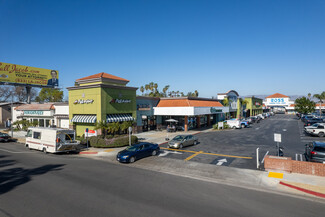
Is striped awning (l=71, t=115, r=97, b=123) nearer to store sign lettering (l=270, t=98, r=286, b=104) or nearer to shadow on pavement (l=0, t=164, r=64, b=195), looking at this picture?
shadow on pavement (l=0, t=164, r=64, b=195)

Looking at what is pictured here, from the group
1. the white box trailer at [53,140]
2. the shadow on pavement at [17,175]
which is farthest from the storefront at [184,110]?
the shadow on pavement at [17,175]

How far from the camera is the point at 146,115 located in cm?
3888

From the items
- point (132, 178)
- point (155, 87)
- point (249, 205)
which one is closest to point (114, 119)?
point (132, 178)

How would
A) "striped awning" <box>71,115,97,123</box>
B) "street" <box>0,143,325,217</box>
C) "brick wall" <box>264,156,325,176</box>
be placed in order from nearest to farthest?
"street" <box>0,143,325,217</box> < "brick wall" <box>264,156,325,176</box> < "striped awning" <box>71,115,97,123</box>

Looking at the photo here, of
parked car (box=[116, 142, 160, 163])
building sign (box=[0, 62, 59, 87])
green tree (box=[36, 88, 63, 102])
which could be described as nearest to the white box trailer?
parked car (box=[116, 142, 160, 163])

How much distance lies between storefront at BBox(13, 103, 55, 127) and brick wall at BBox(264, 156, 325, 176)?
37776 mm

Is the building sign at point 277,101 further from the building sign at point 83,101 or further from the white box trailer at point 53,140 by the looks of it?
the white box trailer at point 53,140

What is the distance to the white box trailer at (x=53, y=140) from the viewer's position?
21750 millimetres

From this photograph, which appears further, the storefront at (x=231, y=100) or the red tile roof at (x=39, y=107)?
the storefront at (x=231, y=100)

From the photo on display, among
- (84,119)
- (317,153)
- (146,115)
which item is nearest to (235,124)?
(146,115)

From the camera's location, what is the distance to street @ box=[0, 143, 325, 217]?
8.84 meters

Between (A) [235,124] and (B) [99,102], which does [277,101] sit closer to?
(A) [235,124]

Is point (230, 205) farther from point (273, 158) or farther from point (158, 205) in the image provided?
point (273, 158)

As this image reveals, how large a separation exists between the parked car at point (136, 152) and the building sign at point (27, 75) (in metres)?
47.3
